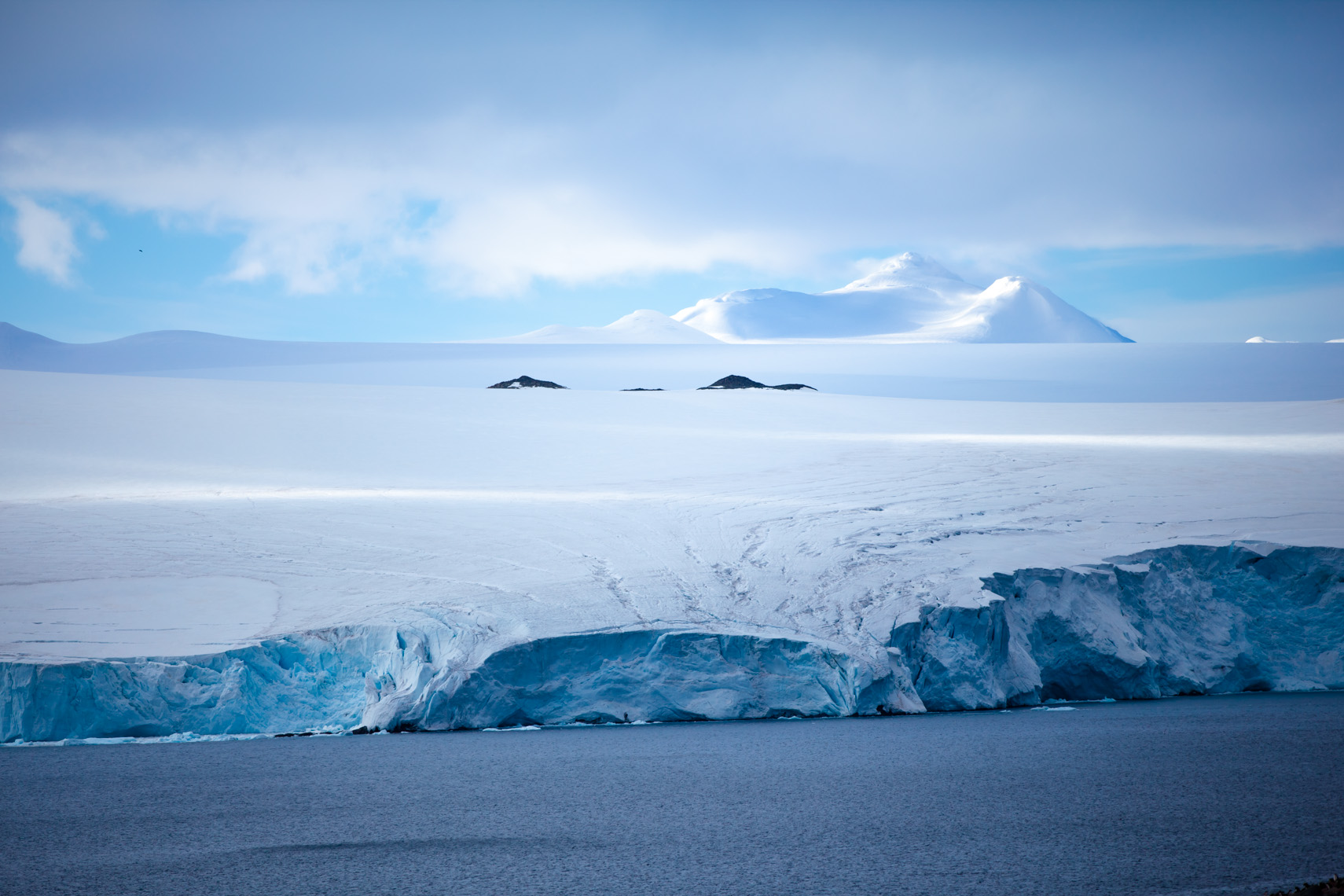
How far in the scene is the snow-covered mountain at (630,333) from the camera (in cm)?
7494

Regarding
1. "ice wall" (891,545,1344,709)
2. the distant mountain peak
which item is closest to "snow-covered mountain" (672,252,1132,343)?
the distant mountain peak

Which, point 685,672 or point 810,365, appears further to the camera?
point 810,365

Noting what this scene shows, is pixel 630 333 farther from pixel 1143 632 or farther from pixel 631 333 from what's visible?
pixel 1143 632

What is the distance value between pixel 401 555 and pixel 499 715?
2.57 meters

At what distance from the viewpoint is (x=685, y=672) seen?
7.38 meters

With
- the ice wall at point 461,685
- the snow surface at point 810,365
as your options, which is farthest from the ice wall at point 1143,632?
the snow surface at point 810,365

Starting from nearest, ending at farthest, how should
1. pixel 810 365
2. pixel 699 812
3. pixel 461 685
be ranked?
pixel 699 812 → pixel 461 685 → pixel 810 365

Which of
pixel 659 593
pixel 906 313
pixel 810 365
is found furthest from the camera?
pixel 906 313

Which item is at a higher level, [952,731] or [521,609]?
[521,609]

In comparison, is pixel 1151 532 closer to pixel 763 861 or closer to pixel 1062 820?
pixel 1062 820

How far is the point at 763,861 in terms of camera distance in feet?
13.0

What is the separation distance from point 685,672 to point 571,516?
3651mm

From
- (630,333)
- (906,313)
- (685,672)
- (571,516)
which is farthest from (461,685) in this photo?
(906,313)

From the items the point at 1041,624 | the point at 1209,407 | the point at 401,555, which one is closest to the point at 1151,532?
the point at 1041,624
